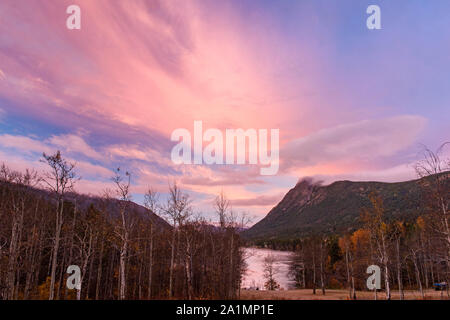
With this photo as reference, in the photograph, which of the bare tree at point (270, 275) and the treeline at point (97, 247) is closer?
the treeline at point (97, 247)

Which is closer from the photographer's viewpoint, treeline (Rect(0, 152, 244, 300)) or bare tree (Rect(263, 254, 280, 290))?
treeline (Rect(0, 152, 244, 300))

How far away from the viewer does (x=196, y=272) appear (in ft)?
137

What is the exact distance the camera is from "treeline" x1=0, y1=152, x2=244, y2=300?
70.7 ft

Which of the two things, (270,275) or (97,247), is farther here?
(270,275)

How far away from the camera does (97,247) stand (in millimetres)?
38812

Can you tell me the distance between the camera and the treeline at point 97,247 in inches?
848
